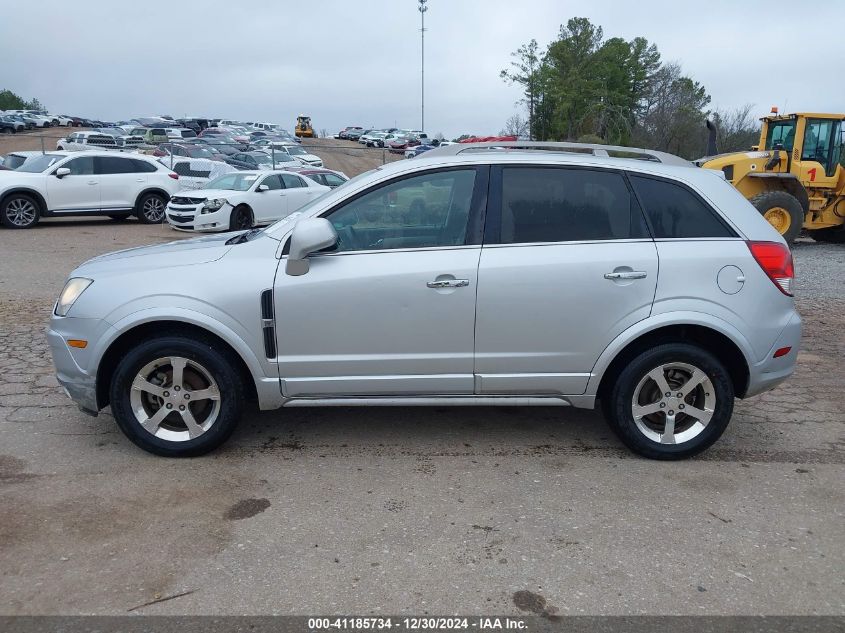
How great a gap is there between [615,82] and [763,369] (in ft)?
190

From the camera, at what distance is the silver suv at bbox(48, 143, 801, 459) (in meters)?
4.22

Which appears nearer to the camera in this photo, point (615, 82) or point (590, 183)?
point (590, 183)

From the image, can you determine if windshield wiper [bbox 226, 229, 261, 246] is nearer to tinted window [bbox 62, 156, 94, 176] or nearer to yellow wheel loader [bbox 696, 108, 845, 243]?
yellow wheel loader [bbox 696, 108, 845, 243]

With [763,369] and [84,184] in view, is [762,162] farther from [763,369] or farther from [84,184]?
[84,184]

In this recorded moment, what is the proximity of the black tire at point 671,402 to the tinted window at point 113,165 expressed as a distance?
15855mm

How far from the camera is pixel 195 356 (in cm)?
423

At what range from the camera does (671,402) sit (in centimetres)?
438

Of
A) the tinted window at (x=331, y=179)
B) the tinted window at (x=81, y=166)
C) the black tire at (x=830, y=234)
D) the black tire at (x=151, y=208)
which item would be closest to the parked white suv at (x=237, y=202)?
the black tire at (x=151, y=208)

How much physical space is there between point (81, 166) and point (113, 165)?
0.75 meters

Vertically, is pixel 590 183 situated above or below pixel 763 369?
above

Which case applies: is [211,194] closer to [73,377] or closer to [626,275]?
[73,377]

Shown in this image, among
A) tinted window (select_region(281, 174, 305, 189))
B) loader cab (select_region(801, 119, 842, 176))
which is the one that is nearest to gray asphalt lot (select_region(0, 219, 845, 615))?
loader cab (select_region(801, 119, 842, 176))

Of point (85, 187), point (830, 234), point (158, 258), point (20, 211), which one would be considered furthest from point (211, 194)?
point (830, 234)

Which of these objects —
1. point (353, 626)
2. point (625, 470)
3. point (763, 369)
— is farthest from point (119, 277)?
point (763, 369)
